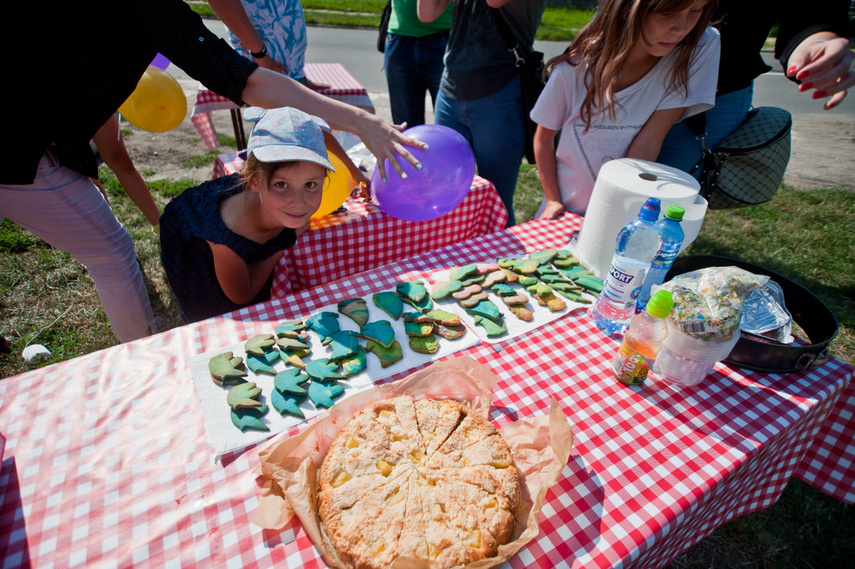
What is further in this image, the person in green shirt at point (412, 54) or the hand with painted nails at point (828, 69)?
the person in green shirt at point (412, 54)

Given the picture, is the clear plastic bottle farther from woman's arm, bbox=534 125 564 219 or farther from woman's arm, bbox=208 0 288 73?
woman's arm, bbox=208 0 288 73

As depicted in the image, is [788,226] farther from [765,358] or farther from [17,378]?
[17,378]

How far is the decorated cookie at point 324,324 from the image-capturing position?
130 cm

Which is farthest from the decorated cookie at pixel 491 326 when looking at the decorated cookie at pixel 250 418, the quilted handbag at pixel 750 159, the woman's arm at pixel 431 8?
the woman's arm at pixel 431 8

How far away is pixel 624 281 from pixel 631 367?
0.26 metres

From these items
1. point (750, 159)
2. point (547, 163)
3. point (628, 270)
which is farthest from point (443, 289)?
point (750, 159)

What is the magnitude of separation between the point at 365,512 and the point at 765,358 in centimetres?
118

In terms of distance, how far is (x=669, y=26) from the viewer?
1.59 meters

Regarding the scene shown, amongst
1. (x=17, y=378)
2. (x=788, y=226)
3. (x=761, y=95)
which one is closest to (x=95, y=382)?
(x=17, y=378)

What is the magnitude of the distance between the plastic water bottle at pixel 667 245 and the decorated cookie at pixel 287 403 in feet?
3.74

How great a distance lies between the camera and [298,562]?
80 centimetres

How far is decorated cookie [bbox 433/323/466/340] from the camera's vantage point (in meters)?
1.34

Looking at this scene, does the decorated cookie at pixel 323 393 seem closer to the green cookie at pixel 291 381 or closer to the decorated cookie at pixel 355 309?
the green cookie at pixel 291 381

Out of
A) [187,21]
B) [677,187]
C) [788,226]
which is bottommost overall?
[788,226]
